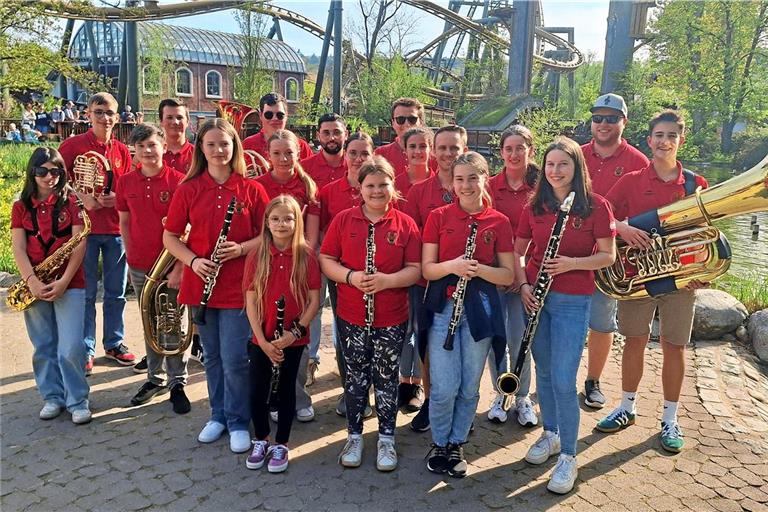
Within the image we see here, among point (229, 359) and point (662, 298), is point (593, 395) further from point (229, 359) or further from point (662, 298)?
point (229, 359)

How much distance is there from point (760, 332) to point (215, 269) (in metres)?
5.85

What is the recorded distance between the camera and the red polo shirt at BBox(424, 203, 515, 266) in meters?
3.47

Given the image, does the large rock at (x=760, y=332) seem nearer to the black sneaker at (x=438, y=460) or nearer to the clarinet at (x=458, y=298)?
the black sneaker at (x=438, y=460)

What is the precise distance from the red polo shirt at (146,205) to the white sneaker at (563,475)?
11.0 ft

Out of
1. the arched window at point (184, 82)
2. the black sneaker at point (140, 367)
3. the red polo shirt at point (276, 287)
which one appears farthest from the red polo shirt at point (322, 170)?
the arched window at point (184, 82)

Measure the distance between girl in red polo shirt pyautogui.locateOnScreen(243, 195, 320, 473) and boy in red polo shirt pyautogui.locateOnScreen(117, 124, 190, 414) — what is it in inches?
44.9

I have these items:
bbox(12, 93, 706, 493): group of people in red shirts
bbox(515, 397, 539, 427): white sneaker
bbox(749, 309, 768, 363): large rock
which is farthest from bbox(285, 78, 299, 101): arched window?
bbox(515, 397, 539, 427): white sneaker

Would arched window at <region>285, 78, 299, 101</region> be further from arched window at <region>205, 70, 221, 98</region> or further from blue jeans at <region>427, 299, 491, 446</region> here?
blue jeans at <region>427, 299, 491, 446</region>

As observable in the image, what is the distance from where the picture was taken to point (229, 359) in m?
3.82

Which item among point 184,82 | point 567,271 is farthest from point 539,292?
point 184,82

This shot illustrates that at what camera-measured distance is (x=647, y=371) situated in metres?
5.48

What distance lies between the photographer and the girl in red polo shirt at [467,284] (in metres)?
3.45

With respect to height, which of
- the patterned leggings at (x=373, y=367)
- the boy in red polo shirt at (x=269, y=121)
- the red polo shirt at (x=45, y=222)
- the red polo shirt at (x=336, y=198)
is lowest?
the patterned leggings at (x=373, y=367)

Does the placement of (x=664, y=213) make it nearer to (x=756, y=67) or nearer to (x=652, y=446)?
(x=652, y=446)
